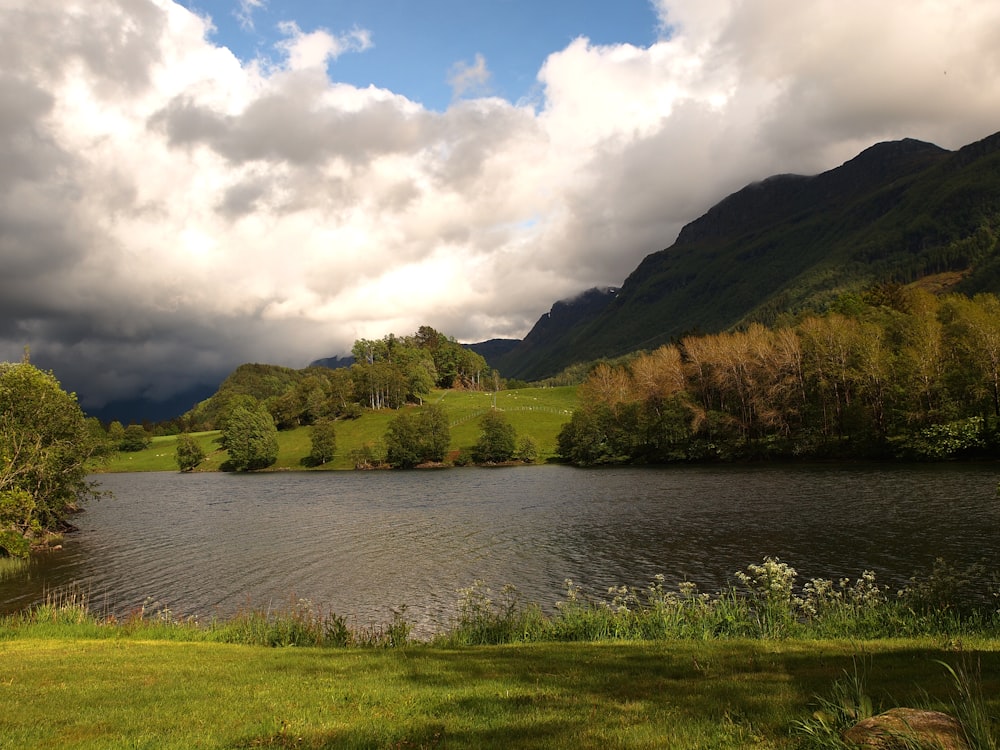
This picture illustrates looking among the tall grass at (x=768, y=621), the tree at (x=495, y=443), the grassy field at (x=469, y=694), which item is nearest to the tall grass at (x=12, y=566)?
the grassy field at (x=469, y=694)

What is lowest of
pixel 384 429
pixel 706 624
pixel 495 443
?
pixel 495 443

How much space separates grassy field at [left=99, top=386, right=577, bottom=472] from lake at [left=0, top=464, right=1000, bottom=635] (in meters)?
68.0

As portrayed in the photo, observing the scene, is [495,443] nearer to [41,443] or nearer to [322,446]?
[322,446]

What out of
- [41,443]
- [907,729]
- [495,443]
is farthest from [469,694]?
[495,443]

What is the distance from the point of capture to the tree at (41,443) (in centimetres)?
5212

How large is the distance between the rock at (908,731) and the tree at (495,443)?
5272 inches

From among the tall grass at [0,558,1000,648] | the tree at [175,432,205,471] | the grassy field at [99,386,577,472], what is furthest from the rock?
the tree at [175,432,205,471]

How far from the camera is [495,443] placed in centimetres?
14050

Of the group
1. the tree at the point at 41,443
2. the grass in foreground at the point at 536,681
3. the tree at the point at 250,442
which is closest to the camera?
the grass in foreground at the point at 536,681

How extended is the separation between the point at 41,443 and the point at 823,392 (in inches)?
4318

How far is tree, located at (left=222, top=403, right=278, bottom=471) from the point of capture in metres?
158

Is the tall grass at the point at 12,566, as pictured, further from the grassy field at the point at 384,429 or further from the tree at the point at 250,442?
the tree at the point at 250,442

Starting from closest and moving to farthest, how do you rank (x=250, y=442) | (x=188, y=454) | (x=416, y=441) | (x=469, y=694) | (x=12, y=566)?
1. (x=469, y=694)
2. (x=12, y=566)
3. (x=416, y=441)
4. (x=250, y=442)
5. (x=188, y=454)

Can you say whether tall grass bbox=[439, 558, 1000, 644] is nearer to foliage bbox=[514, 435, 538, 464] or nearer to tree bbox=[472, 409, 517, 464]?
tree bbox=[472, 409, 517, 464]
